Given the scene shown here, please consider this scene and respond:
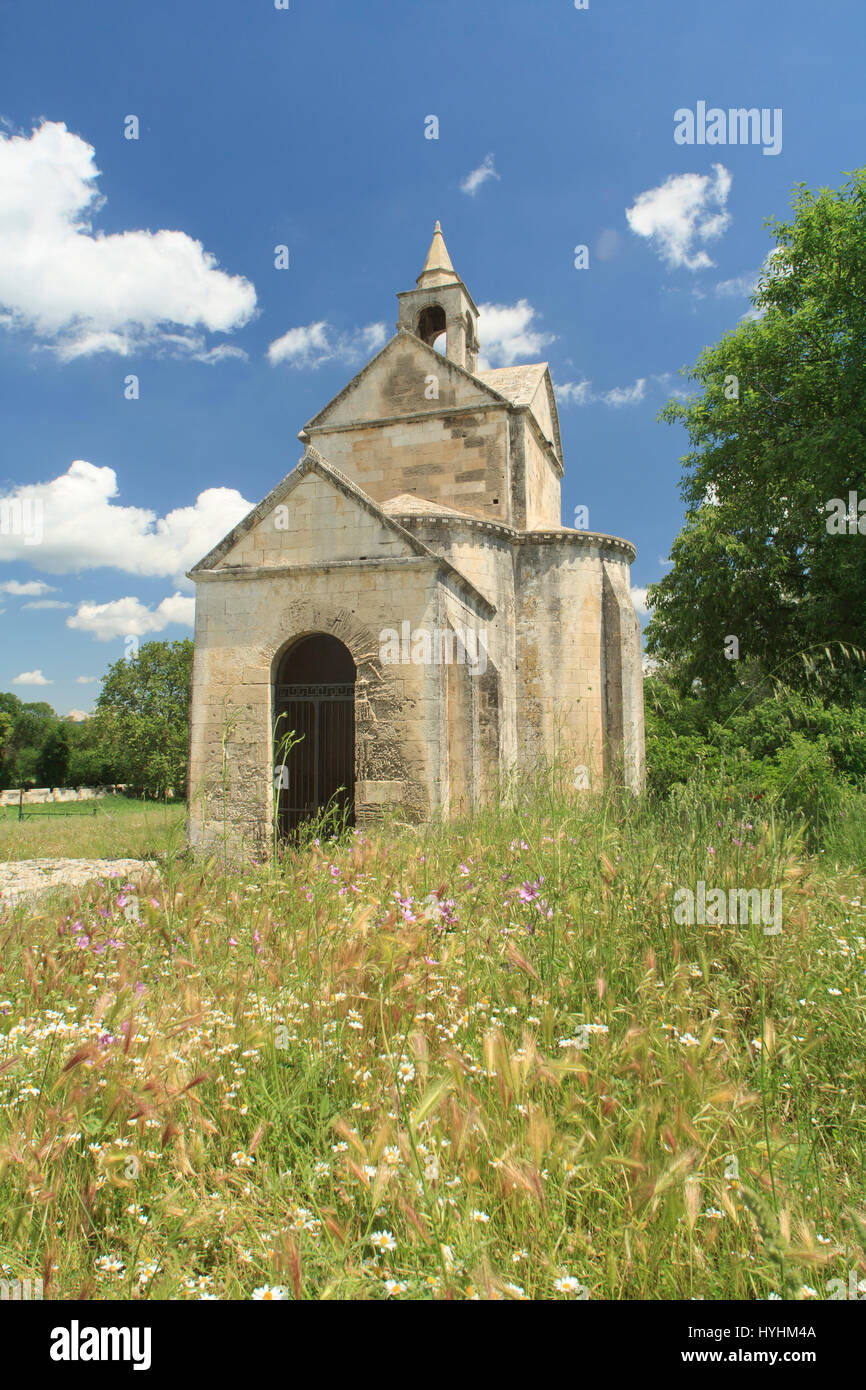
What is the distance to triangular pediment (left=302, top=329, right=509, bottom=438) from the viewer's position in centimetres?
1548

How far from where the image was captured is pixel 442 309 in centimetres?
1722

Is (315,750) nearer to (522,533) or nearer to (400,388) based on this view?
(522,533)

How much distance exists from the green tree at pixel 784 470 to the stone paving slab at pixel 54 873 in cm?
1131

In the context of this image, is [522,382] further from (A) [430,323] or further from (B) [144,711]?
(B) [144,711]

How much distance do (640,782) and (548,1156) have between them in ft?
43.9

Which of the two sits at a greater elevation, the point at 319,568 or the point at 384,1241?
the point at 319,568

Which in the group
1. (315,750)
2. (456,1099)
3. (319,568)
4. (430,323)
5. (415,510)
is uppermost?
(430,323)

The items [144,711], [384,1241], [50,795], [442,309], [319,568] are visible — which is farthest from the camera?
[50,795]

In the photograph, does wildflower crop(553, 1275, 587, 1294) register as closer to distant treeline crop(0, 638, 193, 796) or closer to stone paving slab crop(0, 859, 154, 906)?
stone paving slab crop(0, 859, 154, 906)

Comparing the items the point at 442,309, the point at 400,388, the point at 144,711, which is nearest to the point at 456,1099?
the point at 400,388

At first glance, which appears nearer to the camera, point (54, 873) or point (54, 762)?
point (54, 873)

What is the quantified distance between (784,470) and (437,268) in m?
10.00

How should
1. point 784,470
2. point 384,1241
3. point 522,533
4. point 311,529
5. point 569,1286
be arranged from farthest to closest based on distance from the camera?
point 784,470, point 522,533, point 311,529, point 384,1241, point 569,1286

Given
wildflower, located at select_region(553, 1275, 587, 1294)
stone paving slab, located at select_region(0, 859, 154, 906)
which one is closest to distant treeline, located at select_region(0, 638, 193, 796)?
stone paving slab, located at select_region(0, 859, 154, 906)
